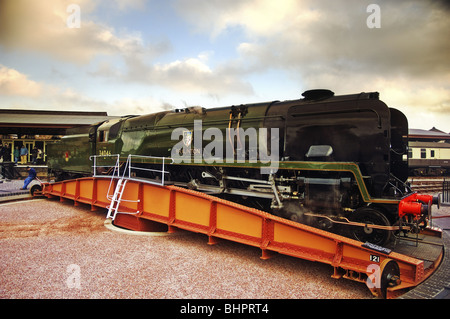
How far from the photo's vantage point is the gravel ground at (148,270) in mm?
4207

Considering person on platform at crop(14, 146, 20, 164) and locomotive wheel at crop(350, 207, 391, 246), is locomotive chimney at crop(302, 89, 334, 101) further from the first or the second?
person on platform at crop(14, 146, 20, 164)

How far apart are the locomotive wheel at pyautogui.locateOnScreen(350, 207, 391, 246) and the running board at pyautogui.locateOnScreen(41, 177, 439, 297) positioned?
0.80 m

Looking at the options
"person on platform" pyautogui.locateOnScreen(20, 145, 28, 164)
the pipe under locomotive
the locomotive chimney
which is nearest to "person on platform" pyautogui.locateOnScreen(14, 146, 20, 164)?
"person on platform" pyautogui.locateOnScreen(20, 145, 28, 164)

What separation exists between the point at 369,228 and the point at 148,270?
A: 3.87 m

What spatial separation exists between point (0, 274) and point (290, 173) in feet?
17.9

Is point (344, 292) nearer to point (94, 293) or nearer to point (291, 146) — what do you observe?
point (291, 146)

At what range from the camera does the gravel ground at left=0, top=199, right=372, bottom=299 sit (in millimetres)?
4207

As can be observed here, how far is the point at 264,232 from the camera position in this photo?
523 cm

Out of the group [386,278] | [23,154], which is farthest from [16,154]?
[386,278]

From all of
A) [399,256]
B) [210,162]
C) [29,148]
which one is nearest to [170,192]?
[210,162]

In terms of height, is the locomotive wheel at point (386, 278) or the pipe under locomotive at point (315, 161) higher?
the pipe under locomotive at point (315, 161)

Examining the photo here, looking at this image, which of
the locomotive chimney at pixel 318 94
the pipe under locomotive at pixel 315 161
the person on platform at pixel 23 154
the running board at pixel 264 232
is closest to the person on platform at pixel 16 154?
the person on platform at pixel 23 154

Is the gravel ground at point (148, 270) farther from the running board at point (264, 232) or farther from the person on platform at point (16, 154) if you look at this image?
the person on platform at point (16, 154)

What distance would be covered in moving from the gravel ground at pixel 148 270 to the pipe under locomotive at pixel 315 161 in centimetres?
112
